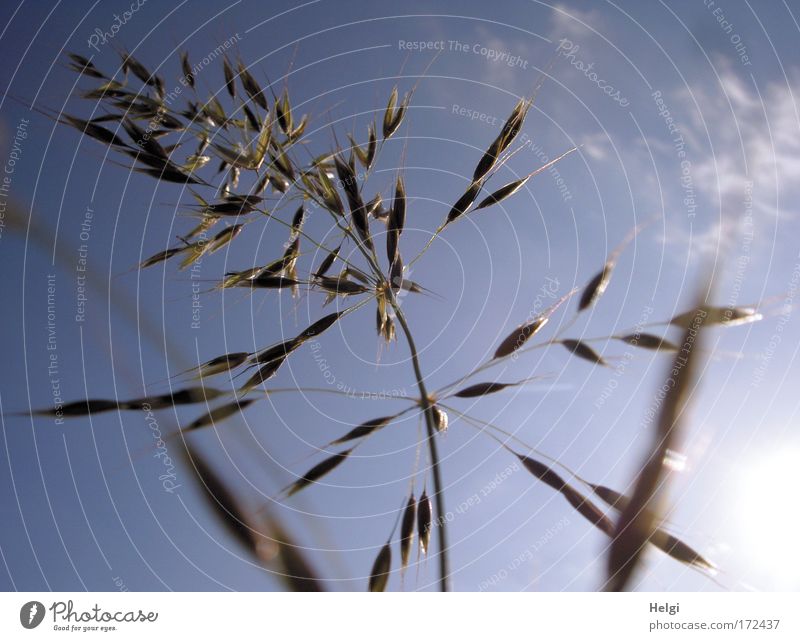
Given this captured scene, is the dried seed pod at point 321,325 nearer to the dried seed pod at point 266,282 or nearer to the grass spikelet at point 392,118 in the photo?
the dried seed pod at point 266,282

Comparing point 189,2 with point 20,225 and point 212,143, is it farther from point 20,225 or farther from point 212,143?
point 20,225

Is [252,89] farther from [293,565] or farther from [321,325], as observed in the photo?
[293,565]

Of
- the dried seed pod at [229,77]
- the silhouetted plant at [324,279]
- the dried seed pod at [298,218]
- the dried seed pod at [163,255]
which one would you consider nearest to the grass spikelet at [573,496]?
the silhouetted plant at [324,279]

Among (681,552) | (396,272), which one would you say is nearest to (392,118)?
(396,272)

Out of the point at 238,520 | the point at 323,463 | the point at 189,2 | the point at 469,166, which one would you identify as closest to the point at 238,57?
the point at 189,2

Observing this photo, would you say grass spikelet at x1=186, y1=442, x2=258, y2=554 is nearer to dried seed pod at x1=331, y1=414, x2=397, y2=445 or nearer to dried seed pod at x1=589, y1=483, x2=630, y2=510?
dried seed pod at x1=331, y1=414, x2=397, y2=445
